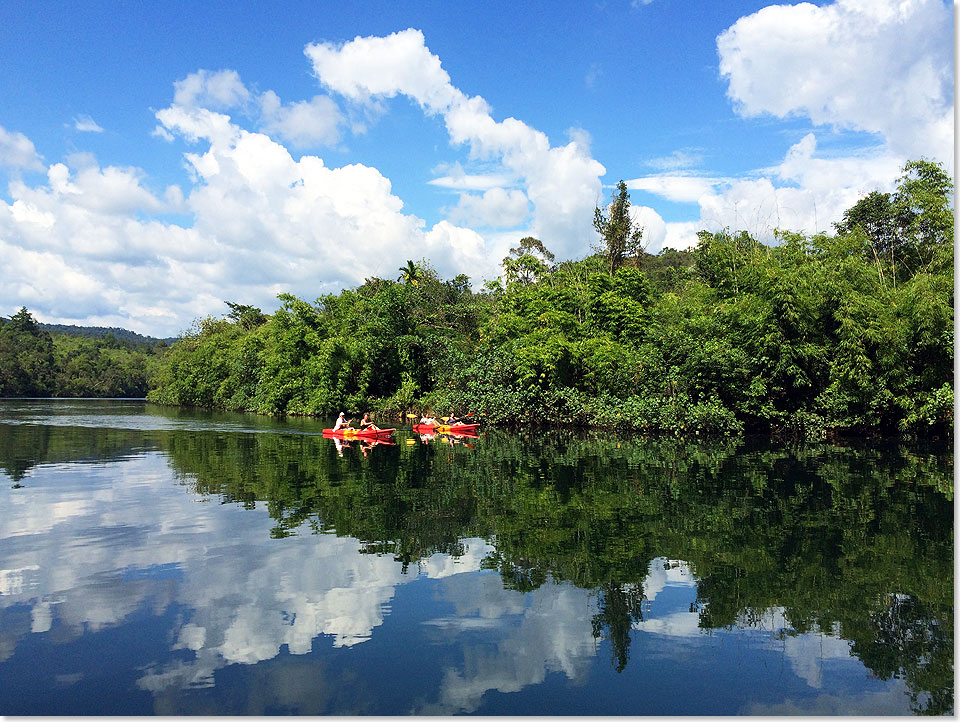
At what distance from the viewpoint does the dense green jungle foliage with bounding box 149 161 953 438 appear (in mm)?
27031

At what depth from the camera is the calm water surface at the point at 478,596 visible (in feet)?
20.0

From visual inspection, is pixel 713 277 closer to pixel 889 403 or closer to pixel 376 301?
pixel 889 403

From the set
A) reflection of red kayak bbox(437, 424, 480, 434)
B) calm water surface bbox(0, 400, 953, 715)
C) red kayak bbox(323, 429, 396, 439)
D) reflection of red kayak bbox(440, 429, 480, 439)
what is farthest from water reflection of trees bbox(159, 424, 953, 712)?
reflection of red kayak bbox(437, 424, 480, 434)

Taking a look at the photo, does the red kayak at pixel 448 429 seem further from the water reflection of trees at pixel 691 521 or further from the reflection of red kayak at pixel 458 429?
the water reflection of trees at pixel 691 521

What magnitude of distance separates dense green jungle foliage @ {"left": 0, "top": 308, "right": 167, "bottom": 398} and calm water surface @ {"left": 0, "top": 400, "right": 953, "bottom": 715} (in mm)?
81324

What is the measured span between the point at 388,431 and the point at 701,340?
48.8 feet

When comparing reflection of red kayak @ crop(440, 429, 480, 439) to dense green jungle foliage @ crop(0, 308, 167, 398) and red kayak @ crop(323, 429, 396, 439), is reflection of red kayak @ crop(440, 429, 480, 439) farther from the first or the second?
dense green jungle foliage @ crop(0, 308, 167, 398)

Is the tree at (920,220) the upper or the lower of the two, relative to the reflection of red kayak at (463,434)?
upper

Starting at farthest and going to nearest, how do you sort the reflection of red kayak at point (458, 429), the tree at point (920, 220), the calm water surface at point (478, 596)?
the reflection of red kayak at point (458, 429)
the tree at point (920, 220)
the calm water surface at point (478, 596)

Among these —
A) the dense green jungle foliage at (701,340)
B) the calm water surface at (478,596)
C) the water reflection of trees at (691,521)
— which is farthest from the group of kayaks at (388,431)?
the calm water surface at (478,596)

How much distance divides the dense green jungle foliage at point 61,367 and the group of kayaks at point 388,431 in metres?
64.9

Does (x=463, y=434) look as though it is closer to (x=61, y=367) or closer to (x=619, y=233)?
(x=619, y=233)

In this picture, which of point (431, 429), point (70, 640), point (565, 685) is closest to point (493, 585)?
point (565, 685)

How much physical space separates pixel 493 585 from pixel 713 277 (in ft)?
97.8
